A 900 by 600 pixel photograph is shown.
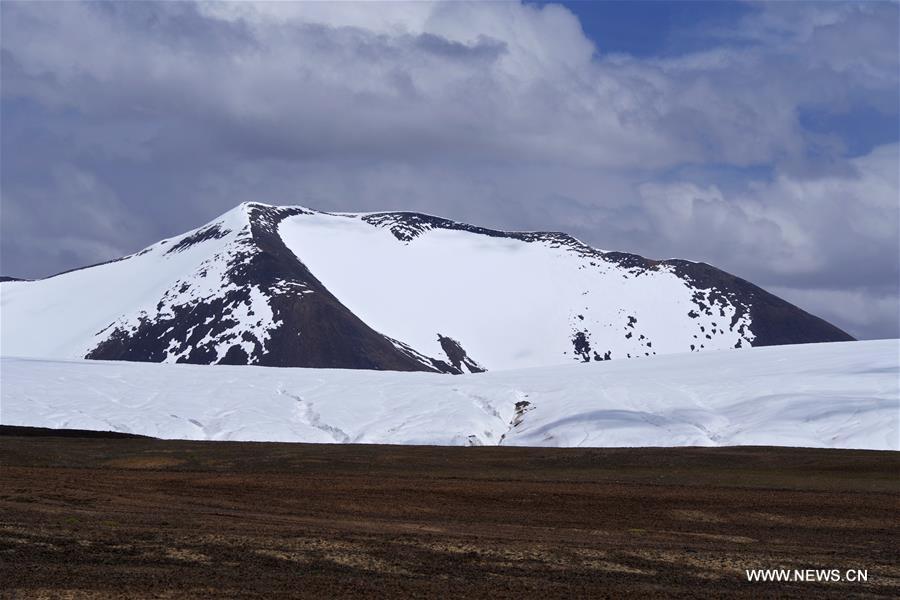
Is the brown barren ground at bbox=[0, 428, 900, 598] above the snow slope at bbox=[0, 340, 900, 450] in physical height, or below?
below

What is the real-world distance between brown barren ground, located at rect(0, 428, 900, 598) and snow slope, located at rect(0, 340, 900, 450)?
332 inches

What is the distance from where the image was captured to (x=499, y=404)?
79.5 metres

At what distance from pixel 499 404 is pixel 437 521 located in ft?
150

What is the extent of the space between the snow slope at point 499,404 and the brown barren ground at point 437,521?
27.7 feet

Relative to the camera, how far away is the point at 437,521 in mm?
33938

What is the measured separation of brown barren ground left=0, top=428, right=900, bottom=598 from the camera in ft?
73.7

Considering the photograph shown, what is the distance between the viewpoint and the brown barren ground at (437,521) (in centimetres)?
2245

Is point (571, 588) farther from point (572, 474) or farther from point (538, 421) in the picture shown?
point (538, 421)

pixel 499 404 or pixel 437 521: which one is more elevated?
pixel 499 404

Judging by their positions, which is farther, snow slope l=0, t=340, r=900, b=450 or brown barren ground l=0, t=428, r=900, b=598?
snow slope l=0, t=340, r=900, b=450

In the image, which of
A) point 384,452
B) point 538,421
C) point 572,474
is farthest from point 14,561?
point 538,421

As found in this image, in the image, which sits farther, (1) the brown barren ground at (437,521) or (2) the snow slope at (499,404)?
(2) the snow slope at (499,404)

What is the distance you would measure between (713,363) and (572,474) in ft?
154

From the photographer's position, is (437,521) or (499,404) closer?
(437,521)
